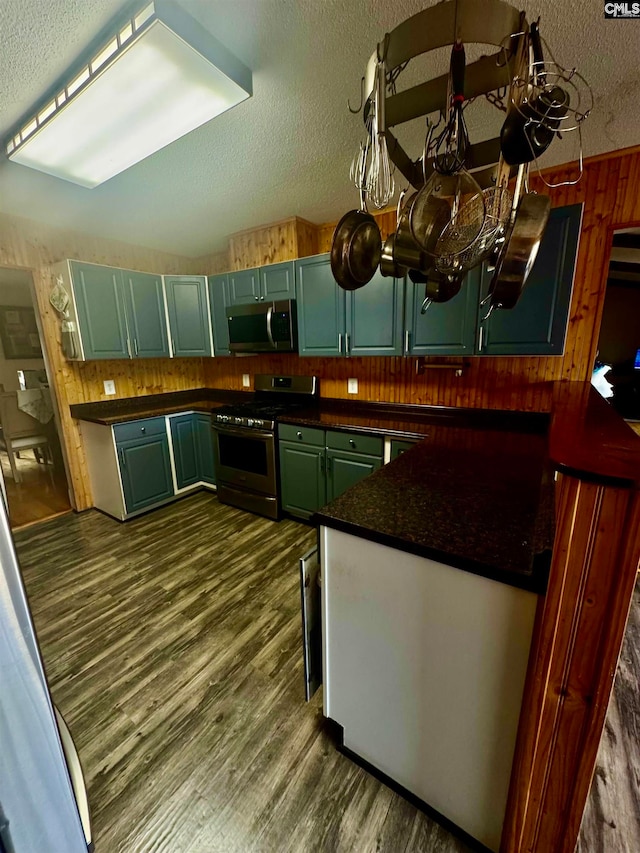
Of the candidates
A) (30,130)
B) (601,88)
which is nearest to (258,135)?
(30,130)

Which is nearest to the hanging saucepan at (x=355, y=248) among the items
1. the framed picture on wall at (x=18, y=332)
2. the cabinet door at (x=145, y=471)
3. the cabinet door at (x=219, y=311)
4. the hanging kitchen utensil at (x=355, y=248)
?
the hanging kitchen utensil at (x=355, y=248)

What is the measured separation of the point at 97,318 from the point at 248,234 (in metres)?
1.63

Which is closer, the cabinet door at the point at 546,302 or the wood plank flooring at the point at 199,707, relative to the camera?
the wood plank flooring at the point at 199,707

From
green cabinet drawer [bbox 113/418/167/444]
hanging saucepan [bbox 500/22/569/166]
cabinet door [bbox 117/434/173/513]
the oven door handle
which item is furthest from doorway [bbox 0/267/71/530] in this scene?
hanging saucepan [bbox 500/22/569/166]

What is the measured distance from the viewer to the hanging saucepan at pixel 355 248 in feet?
4.58

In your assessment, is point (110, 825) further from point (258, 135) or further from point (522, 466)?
point (258, 135)

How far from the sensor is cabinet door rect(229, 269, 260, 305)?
3281 mm

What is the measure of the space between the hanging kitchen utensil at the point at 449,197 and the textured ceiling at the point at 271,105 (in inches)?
26.3

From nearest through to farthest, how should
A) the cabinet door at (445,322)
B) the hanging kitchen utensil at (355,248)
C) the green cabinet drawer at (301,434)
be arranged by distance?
the hanging kitchen utensil at (355,248) < the cabinet door at (445,322) < the green cabinet drawer at (301,434)

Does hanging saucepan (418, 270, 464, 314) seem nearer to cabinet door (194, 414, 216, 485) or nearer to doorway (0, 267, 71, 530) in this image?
cabinet door (194, 414, 216, 485)

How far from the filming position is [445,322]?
7.84 feet

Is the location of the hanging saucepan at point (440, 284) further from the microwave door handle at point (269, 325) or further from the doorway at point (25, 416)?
the doorway at point (25, 416)

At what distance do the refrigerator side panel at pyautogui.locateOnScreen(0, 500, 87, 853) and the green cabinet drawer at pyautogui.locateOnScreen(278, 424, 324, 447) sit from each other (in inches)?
83.9

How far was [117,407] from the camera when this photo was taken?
3.64m
